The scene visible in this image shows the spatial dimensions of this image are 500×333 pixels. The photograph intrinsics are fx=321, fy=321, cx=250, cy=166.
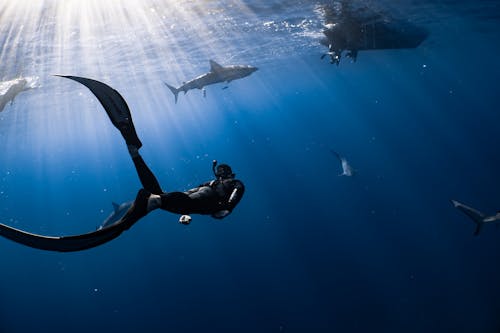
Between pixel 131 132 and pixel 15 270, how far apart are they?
54.0 m

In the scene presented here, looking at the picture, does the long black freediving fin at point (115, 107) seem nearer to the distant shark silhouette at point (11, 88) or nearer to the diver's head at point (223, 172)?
the diver's head at point (223, 172)

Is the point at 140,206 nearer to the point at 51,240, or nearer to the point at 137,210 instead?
the point at 137,210

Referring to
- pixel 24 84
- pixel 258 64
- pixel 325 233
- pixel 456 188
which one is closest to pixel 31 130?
pixel 24 84

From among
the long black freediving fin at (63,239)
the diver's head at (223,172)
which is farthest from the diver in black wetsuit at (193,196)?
the long black freediving fin at (63,239)

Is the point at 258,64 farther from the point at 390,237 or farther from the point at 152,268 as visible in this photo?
the point at 152,268

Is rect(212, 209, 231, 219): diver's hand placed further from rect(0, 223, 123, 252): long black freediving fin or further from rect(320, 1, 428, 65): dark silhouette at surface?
rect(320, 1, 428, 65): dark silhouette at surface

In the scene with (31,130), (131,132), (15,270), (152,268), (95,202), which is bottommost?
(95,202)

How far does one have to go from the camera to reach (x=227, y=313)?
942 inches

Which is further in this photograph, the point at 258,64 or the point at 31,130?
the point at 31,130

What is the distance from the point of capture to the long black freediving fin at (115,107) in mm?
3941

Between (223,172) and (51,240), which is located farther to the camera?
(223,172)

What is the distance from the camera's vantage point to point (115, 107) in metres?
4.10

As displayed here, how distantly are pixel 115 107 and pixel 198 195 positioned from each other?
155 centimetres

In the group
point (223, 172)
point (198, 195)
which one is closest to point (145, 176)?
point (198, 195)
